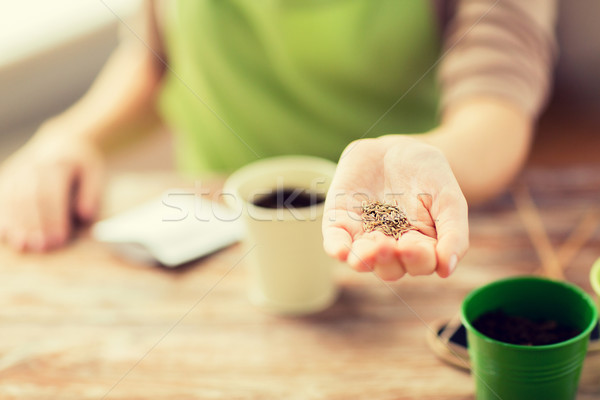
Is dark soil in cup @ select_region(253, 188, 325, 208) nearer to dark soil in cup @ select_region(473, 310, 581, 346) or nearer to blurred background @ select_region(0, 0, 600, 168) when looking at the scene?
dark soil in cup @ select_region(473, 310, 581, 346)

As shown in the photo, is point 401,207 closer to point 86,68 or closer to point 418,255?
point 418,255

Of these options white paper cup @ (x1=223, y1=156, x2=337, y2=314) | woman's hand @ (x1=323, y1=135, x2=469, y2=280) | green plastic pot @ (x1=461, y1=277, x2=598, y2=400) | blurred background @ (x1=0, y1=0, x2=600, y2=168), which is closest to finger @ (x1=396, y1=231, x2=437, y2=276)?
woman's hand @ (x1=323, y1=135, x2=469, y2=280)

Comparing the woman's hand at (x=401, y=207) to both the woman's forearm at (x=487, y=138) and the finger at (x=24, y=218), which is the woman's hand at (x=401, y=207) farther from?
the finger at (x=24, y=218)

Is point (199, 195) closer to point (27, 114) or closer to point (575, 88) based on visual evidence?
point (27, 114)

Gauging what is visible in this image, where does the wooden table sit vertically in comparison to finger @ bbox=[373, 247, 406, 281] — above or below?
below

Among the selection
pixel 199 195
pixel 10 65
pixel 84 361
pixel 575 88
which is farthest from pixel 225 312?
pixel 575 88

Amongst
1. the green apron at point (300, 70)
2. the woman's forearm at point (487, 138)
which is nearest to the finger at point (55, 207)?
the green apron at point (300, 70)

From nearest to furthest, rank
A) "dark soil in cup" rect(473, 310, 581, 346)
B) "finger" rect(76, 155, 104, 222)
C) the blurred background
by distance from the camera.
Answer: "dark soil in cup" rect(473, 310, 581, 346) → "finger" rect(76, 155, 104, 222) → the blurred background
